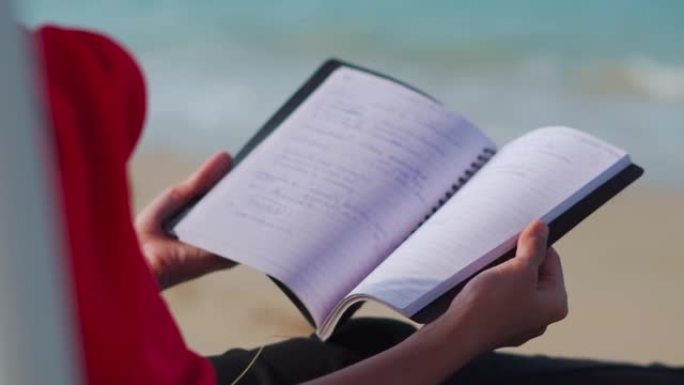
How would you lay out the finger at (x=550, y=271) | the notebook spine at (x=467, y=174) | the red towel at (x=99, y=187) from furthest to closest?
the notebook spine at (x=467, y=174), the finger at (x=550, y=271), the red towel at (x=99, y=187)

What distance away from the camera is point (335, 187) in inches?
46.3

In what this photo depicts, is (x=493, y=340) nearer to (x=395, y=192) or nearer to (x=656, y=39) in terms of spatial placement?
(x=395, y=192)

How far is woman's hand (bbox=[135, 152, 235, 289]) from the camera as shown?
1202 millimetres

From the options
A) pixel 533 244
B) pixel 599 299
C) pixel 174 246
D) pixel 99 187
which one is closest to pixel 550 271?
pixel 533 244

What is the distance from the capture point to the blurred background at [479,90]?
7.80ft

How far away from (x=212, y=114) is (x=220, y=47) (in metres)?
0.70

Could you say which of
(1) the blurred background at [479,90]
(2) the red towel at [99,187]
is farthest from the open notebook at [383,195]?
(1) the blurred background at [479,90]

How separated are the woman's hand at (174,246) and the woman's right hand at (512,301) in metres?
0.27

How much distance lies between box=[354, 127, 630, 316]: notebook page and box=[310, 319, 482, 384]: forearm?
6cm

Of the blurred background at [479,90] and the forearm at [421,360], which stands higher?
the forearm at [421,360]

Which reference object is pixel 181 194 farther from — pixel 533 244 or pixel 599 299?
pixel 599 299

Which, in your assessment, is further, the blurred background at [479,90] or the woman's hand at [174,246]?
the blurred background at [479,90]

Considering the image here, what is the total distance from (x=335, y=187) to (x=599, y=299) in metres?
1.37

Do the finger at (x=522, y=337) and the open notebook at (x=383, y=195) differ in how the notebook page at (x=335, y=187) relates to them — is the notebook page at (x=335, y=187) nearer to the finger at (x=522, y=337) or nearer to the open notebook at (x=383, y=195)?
the open notebook at (x=383, y=195)
